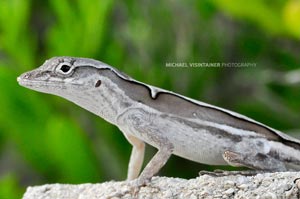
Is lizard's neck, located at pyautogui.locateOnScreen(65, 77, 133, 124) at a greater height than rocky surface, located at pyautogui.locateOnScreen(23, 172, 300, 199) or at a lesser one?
greater

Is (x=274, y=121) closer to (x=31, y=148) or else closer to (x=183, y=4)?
(x=183, y=4)

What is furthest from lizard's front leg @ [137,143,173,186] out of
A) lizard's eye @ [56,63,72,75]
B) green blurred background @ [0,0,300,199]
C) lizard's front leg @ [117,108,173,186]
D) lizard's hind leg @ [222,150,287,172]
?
green blurred background @ [0,0,300,199]

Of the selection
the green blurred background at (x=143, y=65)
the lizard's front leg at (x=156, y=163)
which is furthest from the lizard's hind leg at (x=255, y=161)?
the green blurred background at (x=143, y=65)

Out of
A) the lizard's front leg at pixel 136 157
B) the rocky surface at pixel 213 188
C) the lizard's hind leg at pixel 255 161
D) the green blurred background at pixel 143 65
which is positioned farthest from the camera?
the green blurred background at pixel 143 65

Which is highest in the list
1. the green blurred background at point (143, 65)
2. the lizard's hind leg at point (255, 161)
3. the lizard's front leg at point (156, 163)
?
the green blurred background at point (143, 65)

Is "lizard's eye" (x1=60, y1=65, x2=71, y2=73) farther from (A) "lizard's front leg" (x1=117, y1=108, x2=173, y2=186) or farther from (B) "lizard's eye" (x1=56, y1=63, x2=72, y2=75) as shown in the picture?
(A) "lizard's front leg" (x1=117, y1=108, x2=173, y2=186)

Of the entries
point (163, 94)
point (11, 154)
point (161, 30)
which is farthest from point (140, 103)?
point (11, 154)

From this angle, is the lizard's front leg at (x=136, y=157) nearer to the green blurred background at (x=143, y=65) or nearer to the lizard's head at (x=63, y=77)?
the lizard's head at (x=63, y=77)

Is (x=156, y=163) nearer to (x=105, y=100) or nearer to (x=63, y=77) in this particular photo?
(x=105, y=100)
